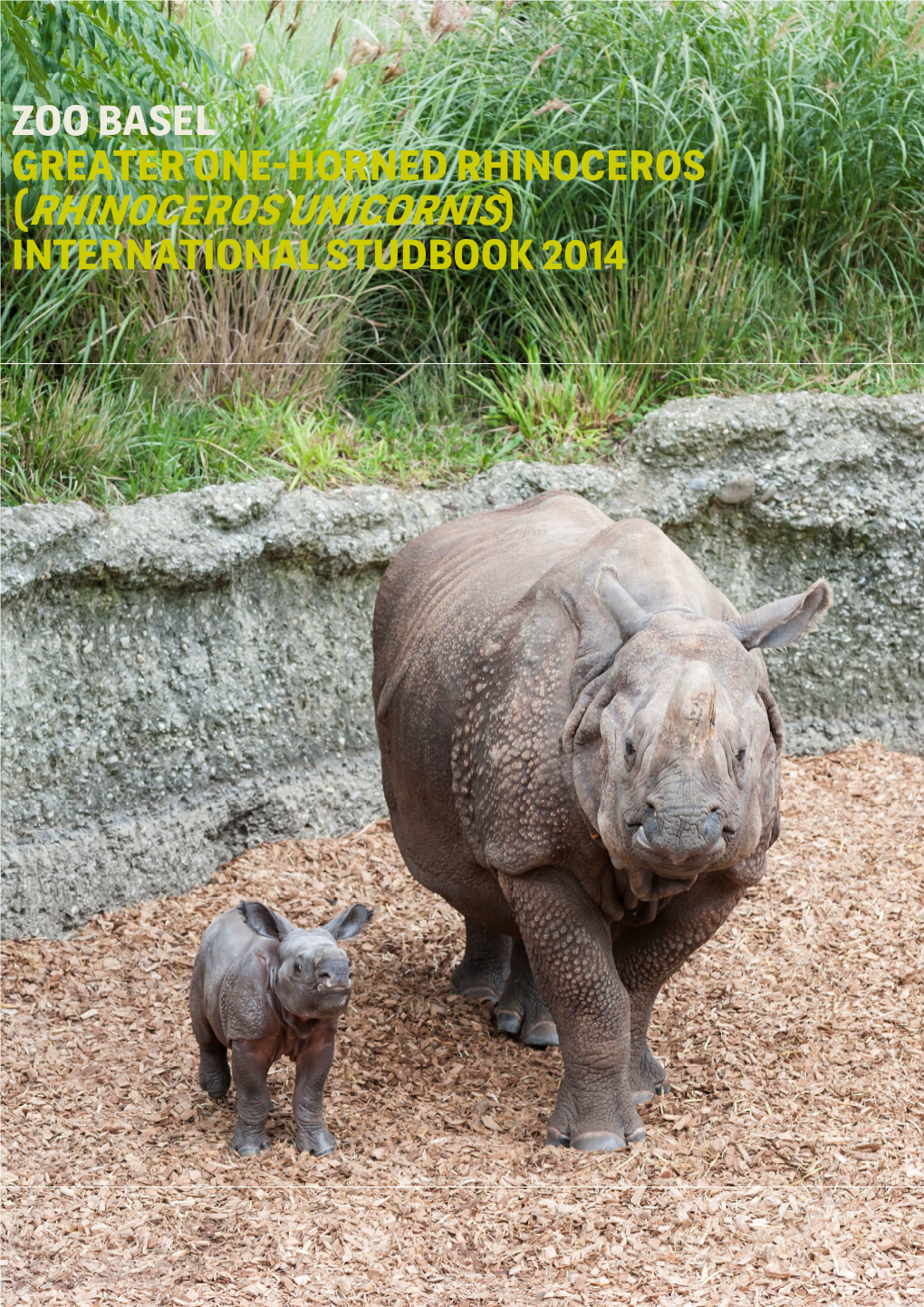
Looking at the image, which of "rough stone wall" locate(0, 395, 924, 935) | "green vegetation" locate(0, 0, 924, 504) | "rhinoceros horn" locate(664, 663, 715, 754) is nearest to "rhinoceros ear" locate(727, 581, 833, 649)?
"rhinoceros horn" locate(664, 663, 715, 754)

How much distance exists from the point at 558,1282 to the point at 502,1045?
4.93 feet

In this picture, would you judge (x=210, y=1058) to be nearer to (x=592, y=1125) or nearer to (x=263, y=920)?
(x=263, y=920)

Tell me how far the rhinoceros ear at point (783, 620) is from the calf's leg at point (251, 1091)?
1796 millimetres

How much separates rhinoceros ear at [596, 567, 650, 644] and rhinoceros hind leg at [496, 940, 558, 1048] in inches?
66.4

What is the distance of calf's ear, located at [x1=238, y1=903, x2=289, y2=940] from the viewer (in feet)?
13.9

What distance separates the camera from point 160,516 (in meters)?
6.29

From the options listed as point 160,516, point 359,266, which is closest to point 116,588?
point 160,516

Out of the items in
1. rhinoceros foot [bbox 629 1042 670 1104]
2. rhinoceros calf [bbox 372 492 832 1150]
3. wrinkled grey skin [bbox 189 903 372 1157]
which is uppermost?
rhinoceros calf [bbox 372 492 832 1150]

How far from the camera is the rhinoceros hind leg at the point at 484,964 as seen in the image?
5.40 m

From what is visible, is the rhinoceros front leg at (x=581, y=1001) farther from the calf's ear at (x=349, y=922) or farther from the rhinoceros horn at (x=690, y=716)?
the rhinoceros horn at (x=690, y=716)

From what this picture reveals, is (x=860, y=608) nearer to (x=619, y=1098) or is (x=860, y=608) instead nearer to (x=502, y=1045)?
(x=502, y=1045)

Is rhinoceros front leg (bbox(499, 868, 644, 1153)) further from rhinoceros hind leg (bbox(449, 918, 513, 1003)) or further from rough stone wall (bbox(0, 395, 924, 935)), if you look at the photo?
rough stone wall (bbox(0, 395, 924, 935))

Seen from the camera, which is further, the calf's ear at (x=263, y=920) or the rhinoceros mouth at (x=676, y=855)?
the calf's ear at (x=263, y=920)

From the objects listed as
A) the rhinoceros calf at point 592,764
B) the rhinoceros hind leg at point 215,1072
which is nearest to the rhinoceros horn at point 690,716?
the rhinoceros calf at point 592,764
